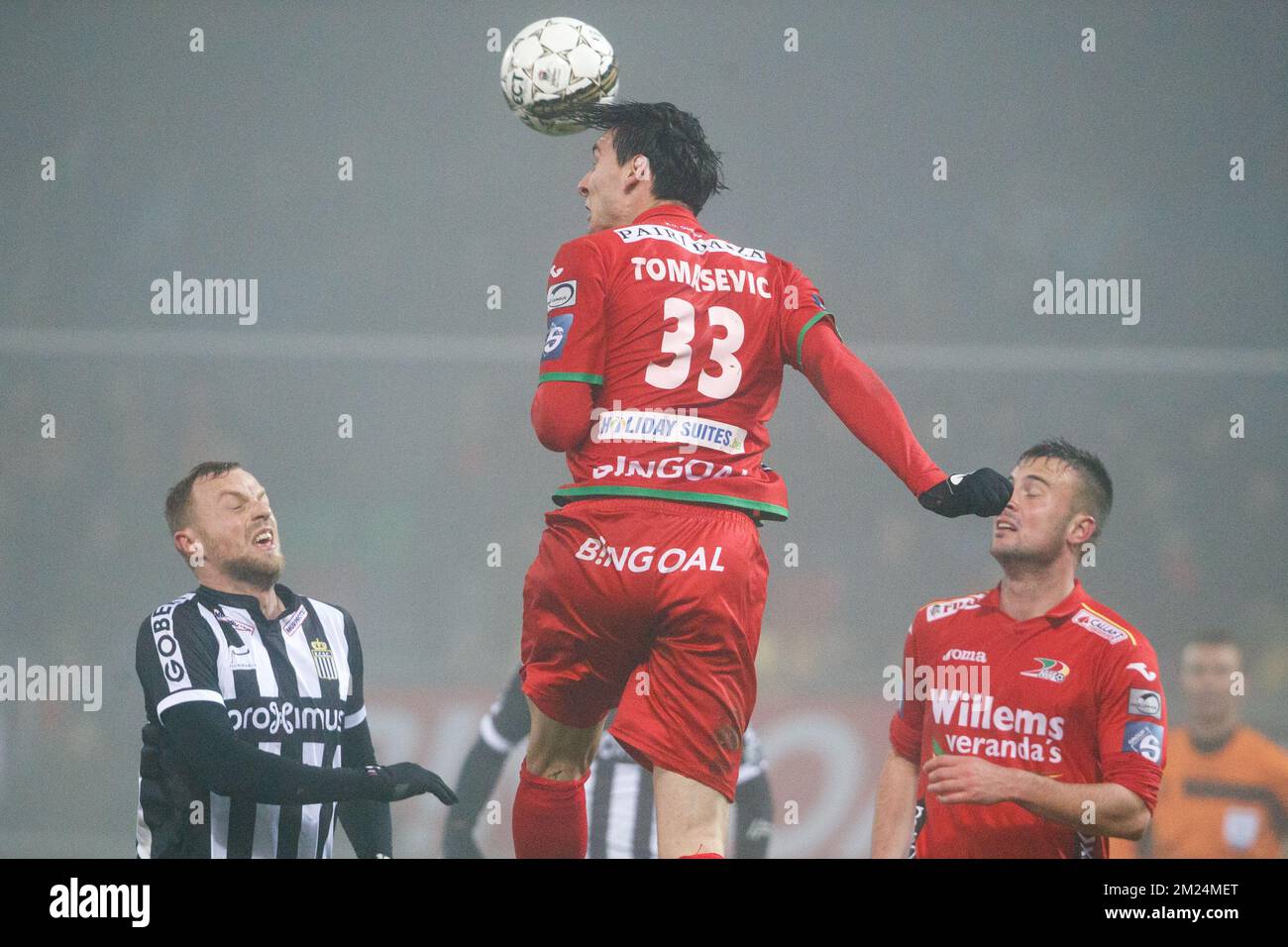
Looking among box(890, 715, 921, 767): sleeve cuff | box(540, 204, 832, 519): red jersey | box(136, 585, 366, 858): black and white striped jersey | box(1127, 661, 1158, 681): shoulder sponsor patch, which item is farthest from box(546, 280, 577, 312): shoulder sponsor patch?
box(1127, 661, 1158, 681): shoulder sponsor patch

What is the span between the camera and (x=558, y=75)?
3.84 metres

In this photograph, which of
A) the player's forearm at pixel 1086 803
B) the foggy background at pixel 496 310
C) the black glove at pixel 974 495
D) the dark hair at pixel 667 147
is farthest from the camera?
the foggy background at pixel 496 310

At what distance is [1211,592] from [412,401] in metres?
Answer: 4.31

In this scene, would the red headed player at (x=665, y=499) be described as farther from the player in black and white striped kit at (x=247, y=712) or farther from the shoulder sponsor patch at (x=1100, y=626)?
the shoulder sponsor patch at (x=1100, y=626)

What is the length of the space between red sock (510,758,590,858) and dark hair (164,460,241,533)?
1.18 m

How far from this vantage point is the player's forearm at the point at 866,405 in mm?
3070

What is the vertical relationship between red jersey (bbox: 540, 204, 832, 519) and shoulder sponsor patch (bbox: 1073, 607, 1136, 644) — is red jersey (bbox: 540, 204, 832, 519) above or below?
above

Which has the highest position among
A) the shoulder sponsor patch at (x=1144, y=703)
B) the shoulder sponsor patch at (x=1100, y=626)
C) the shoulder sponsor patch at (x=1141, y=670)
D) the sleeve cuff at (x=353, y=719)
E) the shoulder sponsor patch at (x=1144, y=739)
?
the shoulder sponsor patch at (x=1100, y=626)

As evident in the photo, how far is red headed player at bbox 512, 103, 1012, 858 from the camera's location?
10.0 feet

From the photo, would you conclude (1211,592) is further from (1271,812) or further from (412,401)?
(412,401)

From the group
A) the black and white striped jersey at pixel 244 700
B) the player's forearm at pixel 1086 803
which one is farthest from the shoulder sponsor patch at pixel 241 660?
the player's forearm at pixel 1086 803

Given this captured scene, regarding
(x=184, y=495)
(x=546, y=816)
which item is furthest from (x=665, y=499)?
(x=184, y=495)

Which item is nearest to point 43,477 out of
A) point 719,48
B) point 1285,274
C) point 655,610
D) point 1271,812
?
point 719,48

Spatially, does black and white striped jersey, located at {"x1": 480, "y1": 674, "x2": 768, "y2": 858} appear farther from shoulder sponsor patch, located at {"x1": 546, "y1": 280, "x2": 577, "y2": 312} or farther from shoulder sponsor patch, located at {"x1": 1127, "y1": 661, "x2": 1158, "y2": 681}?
shoulder sponsor patch, located at {"x1": 546, "y1": 280, "x2": 577, "y2": 312}
